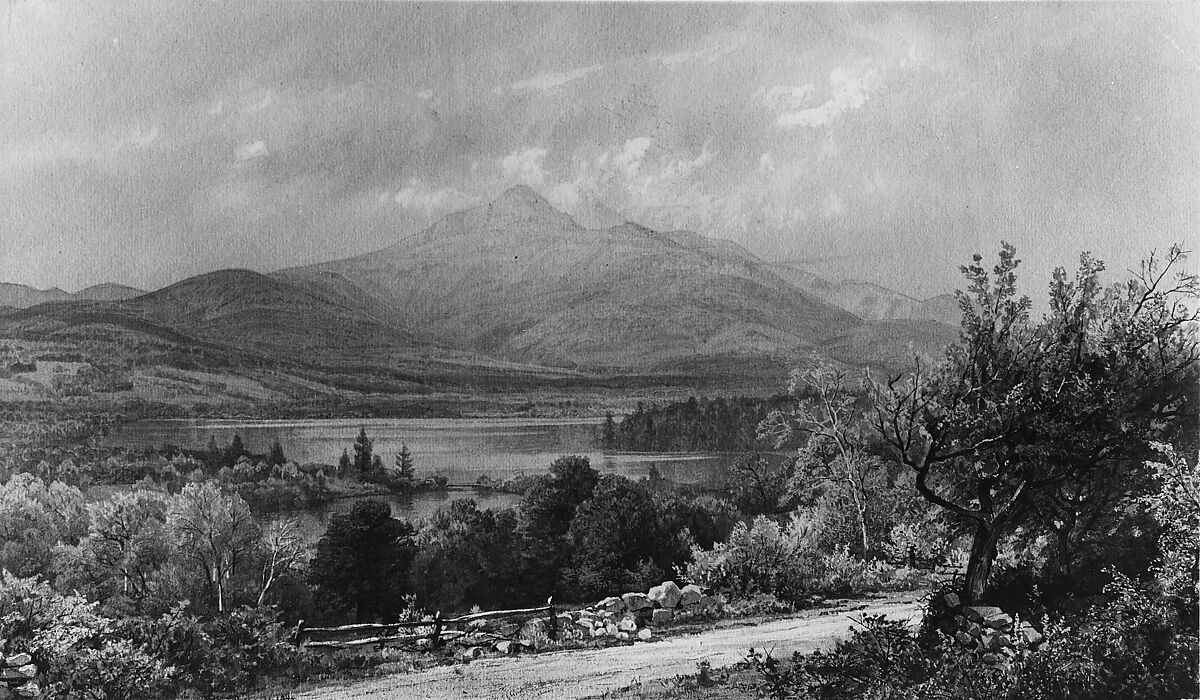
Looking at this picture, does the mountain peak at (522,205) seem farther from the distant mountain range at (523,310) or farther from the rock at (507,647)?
the rock at (507,647)

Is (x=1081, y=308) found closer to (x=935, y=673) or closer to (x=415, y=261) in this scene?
(x=935, y=673)

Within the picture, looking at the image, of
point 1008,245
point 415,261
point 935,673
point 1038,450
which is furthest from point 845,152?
point 935,673

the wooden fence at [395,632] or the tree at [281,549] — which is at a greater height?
the tree at [281,549]

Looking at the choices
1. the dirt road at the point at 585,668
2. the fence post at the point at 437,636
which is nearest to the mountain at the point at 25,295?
the dirt road at the point at 585,668

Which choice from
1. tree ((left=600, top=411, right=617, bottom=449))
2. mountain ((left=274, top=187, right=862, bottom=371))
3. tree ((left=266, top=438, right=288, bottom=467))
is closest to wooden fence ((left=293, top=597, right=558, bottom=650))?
tree ((left=266, top=438, right=288, bottom=467))

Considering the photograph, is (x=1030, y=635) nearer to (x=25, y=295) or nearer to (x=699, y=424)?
(x=699, y=424)

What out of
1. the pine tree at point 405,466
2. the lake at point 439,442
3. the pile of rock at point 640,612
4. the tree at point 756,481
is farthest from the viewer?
the tree at point 756,481

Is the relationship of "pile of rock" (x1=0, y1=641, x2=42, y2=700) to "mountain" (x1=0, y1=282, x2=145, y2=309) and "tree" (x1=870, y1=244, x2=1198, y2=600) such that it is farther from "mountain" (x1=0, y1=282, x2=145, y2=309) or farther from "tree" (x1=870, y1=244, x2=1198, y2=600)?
"tree" (x1=870, y1=244, x2=1198, y2=600)
